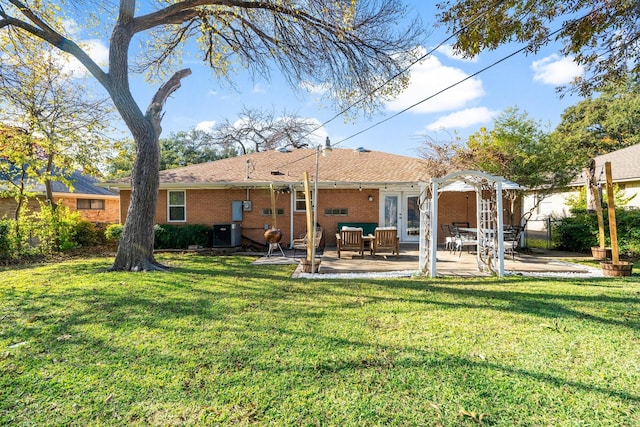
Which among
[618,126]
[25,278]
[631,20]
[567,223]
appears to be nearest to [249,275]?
[25,278]

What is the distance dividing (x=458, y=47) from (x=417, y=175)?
6500 mm

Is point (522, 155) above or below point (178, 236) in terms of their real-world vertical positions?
above

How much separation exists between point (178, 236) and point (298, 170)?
592 centimetres

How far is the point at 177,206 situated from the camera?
14039 millimetres

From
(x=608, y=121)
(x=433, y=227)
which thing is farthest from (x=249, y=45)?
(x=608, y=121)

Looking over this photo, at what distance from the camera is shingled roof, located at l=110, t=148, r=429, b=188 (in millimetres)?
13172

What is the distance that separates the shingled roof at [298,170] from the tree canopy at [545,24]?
5.99m

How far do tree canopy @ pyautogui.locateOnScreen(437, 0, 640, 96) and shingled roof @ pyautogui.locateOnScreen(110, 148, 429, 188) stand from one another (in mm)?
5993

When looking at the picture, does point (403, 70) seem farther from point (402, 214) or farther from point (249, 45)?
point (402, 214)

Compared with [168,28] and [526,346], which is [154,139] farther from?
[526,346]

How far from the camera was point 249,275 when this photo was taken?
7.91 metres

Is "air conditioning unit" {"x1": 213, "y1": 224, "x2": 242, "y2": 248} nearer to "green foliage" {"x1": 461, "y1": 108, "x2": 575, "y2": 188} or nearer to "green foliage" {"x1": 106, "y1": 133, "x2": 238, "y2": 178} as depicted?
"green foliage" {"x1": 461, "y1": 108, "x2": 575, "y2": 188}

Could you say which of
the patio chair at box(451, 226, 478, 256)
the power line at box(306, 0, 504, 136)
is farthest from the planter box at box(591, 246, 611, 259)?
the power line at box(306, 0, 504, 136)

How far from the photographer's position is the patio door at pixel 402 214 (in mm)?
13969
